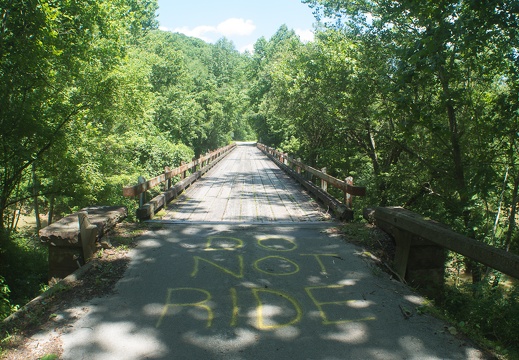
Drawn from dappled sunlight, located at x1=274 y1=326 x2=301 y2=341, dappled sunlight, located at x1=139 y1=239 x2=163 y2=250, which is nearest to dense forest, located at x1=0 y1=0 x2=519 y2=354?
dappled sunlight, located at x1=139 y1=239 x2=163 y2=250

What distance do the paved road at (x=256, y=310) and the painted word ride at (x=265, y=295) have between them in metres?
0.01

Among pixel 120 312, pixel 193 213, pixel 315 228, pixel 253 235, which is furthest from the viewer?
pixel 193 213

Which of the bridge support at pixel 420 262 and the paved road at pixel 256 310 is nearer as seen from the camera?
the paved road at pixel 256 310

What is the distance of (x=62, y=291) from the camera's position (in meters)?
4.37

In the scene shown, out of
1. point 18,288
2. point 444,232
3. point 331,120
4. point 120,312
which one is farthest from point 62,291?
point 331,120

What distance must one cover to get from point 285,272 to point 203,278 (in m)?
1.05

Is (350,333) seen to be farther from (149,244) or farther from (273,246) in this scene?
(149,244)

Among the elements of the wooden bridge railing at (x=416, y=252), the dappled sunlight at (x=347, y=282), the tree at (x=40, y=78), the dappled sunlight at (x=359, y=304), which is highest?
the tree at (x=40, y=78)

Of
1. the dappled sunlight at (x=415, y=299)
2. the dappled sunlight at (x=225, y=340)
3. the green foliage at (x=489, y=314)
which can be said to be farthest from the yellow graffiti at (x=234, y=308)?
the green foliage at (x=489, y=314)

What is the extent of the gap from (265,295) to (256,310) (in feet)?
1.21

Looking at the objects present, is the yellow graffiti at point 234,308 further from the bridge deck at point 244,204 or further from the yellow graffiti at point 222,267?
the bridge deck at point 244,204

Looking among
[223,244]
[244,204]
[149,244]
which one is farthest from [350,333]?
[244,204]

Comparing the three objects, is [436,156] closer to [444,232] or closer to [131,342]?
[444,232]

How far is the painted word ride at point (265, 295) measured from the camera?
151 inches
